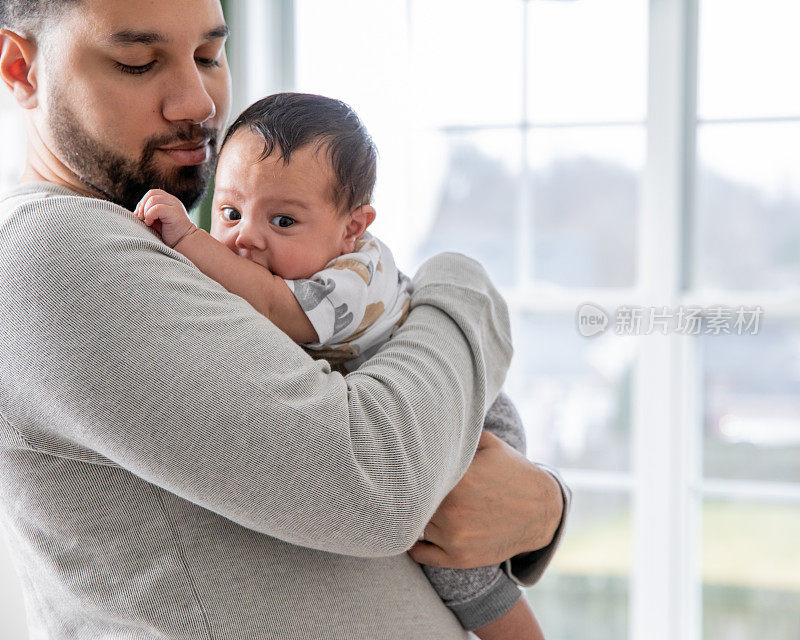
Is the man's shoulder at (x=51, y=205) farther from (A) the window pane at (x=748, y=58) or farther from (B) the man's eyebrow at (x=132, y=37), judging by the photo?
(A) the window pane at (x=748, y=58)

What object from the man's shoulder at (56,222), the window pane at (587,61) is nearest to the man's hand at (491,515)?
the man's shoulder at (56,222)

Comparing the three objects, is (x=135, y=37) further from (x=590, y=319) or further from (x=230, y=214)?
(x=590, y=319)

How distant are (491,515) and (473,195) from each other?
165 centimetres

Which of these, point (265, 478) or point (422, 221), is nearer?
point (265, 478)

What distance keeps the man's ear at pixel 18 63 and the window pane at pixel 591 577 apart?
191 cm

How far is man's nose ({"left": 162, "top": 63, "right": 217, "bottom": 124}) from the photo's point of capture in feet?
3.23

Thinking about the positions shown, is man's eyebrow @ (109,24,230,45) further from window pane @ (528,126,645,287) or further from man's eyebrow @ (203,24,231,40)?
window pane @ (528,126,645,287)

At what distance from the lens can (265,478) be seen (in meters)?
0.71

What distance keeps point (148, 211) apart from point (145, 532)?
35cm

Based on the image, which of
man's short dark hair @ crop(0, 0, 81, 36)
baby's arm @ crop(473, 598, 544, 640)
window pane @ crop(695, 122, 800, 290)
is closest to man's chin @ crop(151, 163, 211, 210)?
man's short dark hair @ crop(0, 0, 81, 36)

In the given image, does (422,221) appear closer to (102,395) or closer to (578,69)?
(578,69)

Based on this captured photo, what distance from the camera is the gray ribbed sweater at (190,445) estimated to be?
694mm

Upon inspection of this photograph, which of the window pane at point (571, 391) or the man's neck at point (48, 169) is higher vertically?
the man's neck at point (48, 169)

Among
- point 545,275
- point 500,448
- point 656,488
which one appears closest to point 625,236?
point 545,275
